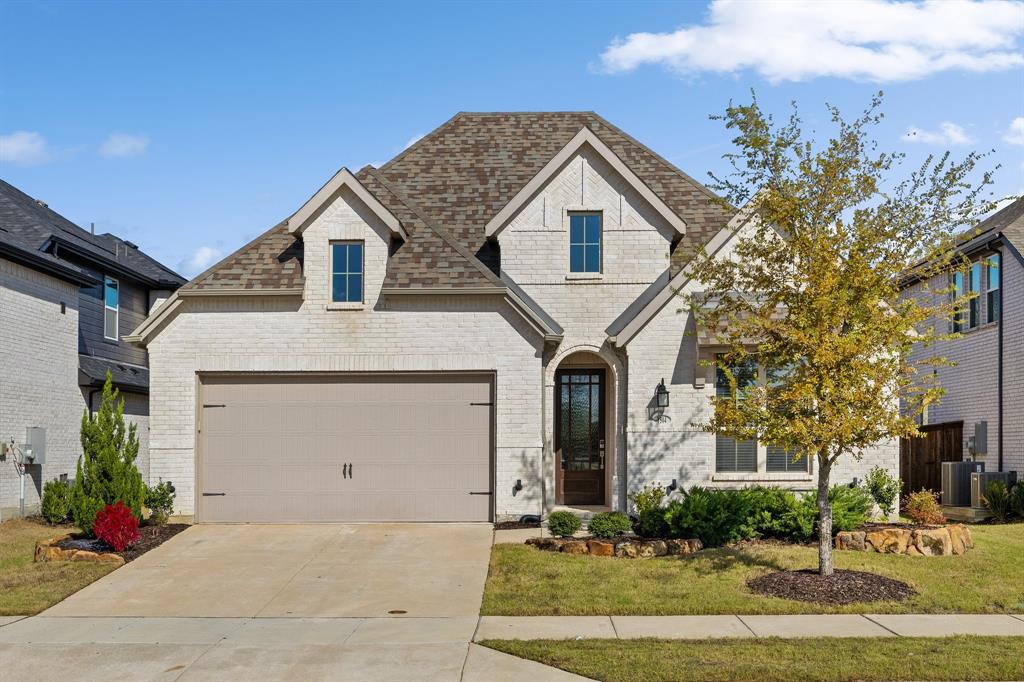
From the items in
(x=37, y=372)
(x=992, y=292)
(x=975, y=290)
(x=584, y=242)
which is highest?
(x=584, y=242)

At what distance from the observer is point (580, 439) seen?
2077 centimetres

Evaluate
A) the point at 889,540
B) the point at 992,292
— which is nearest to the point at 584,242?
the point at 889,540

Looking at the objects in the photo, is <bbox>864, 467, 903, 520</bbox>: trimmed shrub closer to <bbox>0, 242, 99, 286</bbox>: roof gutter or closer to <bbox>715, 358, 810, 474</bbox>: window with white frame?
<bbox>715, 358, 810, 474</bbox>: window with white frame

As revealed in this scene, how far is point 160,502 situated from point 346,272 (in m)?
5.41

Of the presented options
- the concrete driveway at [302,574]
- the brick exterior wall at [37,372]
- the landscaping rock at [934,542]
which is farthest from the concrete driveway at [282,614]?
the landscaping rock at [934,542]

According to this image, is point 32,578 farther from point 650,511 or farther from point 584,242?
point 584,242

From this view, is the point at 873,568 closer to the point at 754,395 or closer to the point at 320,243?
the point at 754,395

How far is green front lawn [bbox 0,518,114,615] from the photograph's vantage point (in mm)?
13242

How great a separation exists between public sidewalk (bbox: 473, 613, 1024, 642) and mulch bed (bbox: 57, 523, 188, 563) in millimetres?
6806

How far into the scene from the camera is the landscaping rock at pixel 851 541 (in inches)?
641

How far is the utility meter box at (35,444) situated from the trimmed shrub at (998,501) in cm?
1993

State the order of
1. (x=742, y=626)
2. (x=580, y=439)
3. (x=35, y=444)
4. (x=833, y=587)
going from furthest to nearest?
(x=35, y=444)
(x=580, y=439)
(x=833, y=587)
(x=742, y=626)

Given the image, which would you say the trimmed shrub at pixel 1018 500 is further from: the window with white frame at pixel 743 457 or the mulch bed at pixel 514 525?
the mulch bed at pixel 514 525

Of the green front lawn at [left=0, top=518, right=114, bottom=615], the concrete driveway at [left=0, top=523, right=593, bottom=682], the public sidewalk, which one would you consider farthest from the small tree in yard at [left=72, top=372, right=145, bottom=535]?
the public sidewalk
